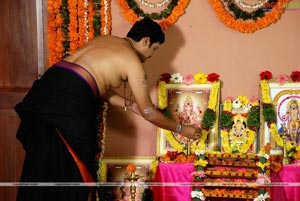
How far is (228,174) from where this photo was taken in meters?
3.27

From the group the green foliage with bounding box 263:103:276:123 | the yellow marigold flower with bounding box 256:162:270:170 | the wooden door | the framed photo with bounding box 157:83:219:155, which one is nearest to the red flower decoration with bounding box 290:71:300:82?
the green foliage with bounding box 263:103:276:123

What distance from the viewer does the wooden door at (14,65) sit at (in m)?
3.85

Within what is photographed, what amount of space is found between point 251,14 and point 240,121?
0.98m

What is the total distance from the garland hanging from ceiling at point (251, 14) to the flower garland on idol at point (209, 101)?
1.67 feet

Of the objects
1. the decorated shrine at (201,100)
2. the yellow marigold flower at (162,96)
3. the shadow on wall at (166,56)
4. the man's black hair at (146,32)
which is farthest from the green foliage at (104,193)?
the man's black hair at (146,32)

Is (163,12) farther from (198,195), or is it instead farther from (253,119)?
(198,195)

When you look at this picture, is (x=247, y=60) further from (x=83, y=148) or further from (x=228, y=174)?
(x=83, y=148)

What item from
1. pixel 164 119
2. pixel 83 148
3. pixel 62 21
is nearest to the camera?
pixel 83 148

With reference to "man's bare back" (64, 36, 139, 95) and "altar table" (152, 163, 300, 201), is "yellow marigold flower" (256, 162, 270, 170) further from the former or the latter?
"man's bare back" (64, 36, 139, 95)

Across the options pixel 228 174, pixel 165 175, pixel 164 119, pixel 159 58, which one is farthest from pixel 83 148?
pixel 159 58

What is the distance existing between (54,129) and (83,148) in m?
0.23

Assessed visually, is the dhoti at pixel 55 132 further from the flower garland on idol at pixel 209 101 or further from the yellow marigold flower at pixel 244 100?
the yellow marigold flower at pixel 244 100

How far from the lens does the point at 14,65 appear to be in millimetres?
3912

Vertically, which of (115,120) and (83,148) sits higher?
(115,120)
